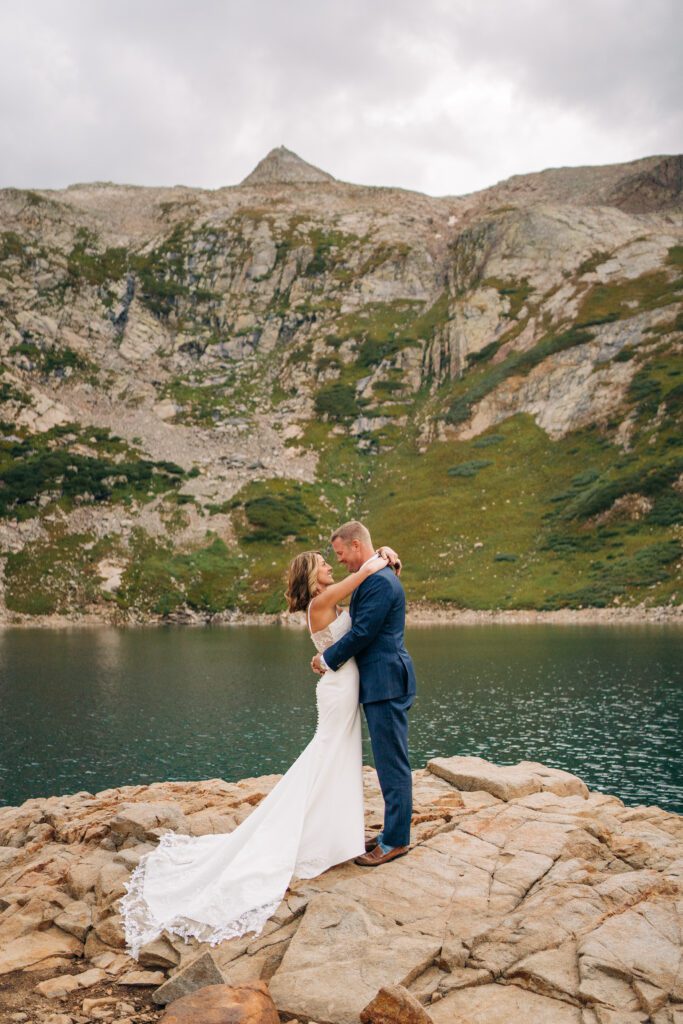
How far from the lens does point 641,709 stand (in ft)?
135

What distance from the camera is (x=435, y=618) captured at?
97.5 metres

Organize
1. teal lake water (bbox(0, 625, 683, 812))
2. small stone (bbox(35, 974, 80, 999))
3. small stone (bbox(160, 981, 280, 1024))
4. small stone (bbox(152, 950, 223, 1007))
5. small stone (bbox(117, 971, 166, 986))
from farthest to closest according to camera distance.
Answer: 1. teal lake water (bbox(0, 625, 683, 812))
2. small stone (bbox(117, 971, 166, 986))
3. small stone (bbox(35, 974, 80, 999))
4. small stone (bbox(152, 950, 223, 1007))
5. small stone (bbox(160, 981, 280, 1024))

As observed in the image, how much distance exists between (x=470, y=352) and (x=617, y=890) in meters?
160

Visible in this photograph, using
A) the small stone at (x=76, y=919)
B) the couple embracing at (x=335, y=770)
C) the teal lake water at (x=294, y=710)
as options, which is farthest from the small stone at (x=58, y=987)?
the teal lake water at (x=294, y=710)

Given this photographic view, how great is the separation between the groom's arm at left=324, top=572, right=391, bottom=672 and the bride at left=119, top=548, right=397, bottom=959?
214 millimetres

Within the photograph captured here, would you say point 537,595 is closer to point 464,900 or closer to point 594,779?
point 594,779

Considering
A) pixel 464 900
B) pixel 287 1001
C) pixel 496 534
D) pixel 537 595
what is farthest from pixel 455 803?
pixel 496 534

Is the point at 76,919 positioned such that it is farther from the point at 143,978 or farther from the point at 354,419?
the point at 354,419

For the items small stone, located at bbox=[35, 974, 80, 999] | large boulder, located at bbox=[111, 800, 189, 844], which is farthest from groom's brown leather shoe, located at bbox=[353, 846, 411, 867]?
large boulder, located at bbox=[111, 800, 189, 844]

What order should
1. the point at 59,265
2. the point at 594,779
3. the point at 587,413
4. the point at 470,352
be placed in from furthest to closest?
1. the point at 59,265
2. the point at 470,352
3. the point at 587,413
4. the point at 594,779

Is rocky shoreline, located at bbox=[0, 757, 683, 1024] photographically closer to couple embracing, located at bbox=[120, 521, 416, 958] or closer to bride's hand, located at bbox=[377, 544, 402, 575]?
couple embracing, located at bbox=[120, 521, 416, 958]

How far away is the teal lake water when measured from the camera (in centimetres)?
3262

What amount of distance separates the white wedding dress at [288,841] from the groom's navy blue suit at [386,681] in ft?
0.94

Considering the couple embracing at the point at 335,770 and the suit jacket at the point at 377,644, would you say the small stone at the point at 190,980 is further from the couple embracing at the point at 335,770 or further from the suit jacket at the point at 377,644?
the suit jacket at the point at 377,644
